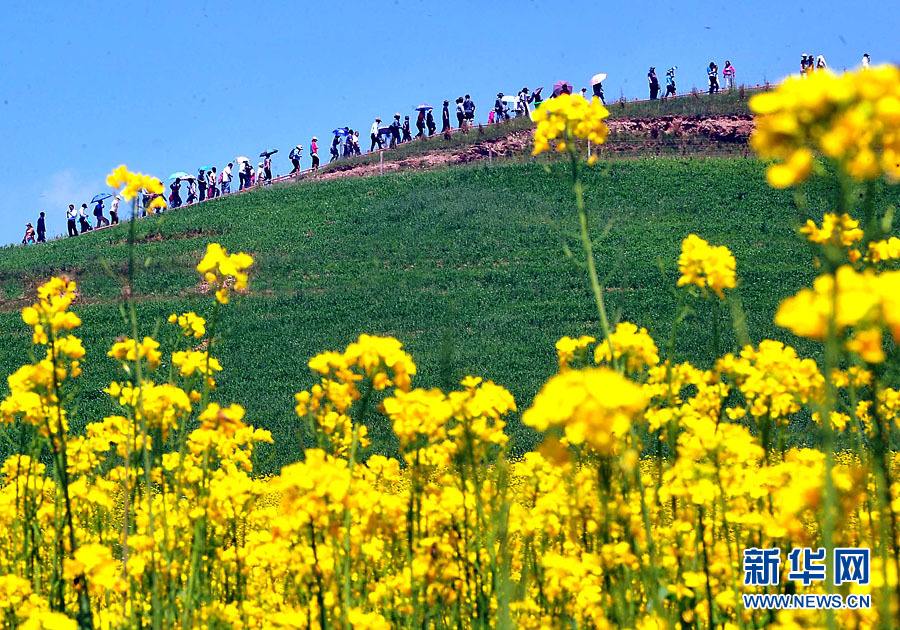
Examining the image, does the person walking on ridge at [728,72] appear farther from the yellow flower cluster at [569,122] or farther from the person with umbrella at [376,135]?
the yellow flower cluster at [569,122]

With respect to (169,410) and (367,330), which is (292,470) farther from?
(367,330)

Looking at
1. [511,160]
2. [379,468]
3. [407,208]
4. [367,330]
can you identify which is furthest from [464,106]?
[379,468]

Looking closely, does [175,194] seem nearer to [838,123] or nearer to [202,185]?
[202,185]

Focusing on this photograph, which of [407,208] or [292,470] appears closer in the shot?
[292,470]

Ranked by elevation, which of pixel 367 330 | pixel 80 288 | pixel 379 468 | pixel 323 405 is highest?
pixel 80 288

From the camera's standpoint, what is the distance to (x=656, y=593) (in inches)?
72.6

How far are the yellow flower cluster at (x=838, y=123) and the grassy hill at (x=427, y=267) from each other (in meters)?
11.4

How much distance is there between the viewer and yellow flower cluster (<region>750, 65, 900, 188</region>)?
3.16 feet

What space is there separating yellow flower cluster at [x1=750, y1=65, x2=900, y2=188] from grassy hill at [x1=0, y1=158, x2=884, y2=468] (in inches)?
449

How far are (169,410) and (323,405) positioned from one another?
25.1 inches

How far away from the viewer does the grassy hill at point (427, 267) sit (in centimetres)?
1908

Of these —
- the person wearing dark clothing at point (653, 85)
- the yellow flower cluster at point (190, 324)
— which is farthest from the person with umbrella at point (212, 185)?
the yellow flower cluster at point (190, 324)

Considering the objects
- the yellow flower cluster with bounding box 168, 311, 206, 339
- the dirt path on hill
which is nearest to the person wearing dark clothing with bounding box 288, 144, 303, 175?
the dirt path on hill

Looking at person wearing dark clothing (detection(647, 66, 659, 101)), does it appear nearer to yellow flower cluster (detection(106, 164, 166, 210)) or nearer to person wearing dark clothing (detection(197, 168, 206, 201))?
person wearing dark clothing (detection(197, 168, 206, 201))
